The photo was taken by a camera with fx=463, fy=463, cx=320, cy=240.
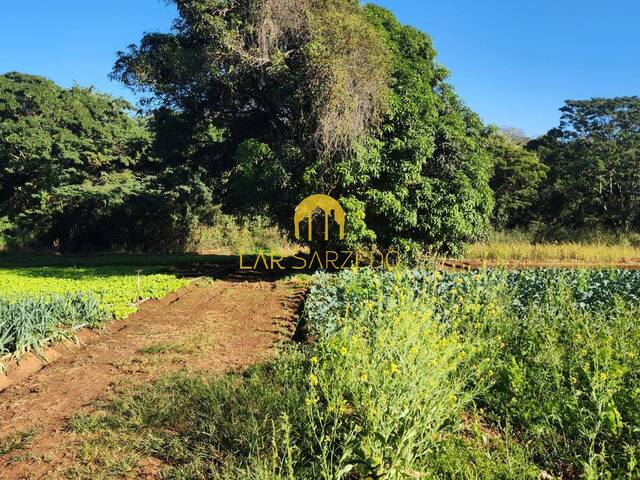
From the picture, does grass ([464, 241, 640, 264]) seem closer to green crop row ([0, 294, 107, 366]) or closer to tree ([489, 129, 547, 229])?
tree ([489, 129, 547, 229])

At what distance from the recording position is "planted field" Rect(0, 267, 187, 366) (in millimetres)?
5191

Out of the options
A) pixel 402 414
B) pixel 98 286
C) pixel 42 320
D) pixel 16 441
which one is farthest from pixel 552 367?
pixel 98 286

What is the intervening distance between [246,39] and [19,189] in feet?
46.5

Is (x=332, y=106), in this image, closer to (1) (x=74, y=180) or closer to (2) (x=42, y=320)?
(2) (x=42, y=320)

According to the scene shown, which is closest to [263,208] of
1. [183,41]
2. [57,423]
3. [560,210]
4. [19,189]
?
[183,41]

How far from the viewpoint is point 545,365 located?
3.63 metres

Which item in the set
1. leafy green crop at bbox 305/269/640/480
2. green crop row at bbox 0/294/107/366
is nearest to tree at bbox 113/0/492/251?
leafy green crop at bbox 305/269/640/480

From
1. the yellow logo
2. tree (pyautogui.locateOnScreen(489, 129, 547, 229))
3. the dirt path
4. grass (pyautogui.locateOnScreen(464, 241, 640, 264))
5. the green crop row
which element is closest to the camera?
the dirt path

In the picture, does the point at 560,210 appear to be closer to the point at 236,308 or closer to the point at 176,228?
the point at 176,228

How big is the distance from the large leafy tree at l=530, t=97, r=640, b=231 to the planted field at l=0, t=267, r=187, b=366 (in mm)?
20047

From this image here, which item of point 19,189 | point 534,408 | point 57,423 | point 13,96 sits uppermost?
point 13,96

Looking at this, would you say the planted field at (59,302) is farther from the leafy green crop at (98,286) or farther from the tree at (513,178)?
the tree at (513,178)

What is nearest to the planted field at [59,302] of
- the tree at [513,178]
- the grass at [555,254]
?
the grass at [555,254]

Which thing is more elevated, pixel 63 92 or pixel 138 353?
pixel 63 92
